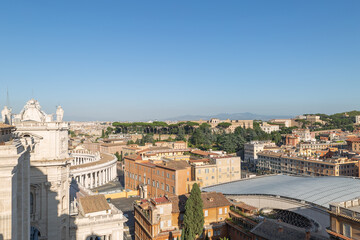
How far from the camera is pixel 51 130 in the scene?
67.4ft

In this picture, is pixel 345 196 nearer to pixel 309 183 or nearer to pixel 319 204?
pixel 319 204

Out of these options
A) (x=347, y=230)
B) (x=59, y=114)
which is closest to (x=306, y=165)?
(x=347, y=230)

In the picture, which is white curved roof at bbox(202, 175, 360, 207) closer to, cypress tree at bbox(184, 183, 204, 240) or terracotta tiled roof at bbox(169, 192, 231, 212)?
terracotta tiled roof at bbox(169, 192, 231, 212)

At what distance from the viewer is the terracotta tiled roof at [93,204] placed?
24609mm

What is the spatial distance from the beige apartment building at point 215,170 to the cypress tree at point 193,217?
22079 mm

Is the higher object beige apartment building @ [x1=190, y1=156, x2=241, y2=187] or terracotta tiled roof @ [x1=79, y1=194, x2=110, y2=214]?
terracotta tiled roof @ [x1=79, y1=194, x2=110, y2=214]

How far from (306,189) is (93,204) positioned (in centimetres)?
2308

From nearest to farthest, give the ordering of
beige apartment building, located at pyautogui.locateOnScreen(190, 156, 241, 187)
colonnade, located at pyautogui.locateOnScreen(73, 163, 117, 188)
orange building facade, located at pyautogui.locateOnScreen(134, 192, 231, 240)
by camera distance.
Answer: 1. orange building facade, located at pyautogui.locateOnScreen(134, 192, 231, 240)
2. beige apartment building, located at pyautogui.locateOnScreen(190, 156, 241, 187)
3. colonnade, located at pyautogui.locateOnScreen(73, 163, 117, 188)

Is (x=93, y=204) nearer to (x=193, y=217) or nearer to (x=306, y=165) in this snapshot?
(x=193, y=217)

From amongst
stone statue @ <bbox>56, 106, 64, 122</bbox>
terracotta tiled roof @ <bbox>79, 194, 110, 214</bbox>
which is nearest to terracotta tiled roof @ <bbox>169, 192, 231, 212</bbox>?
terracotta tiled roof @ <bbox>79, 194, 110, 214</bbox>

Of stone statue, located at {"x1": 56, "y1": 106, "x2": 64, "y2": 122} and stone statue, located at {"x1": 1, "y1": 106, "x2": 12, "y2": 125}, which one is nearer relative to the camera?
stone statue, located at {"x1": 1, "y1": 106, "x2": 12, "y2": 125}

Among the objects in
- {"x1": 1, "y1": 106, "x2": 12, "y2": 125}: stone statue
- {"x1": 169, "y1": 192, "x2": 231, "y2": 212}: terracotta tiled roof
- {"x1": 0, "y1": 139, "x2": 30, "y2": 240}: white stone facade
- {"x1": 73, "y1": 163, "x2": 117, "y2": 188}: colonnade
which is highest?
{"x1": 1, "y1": 106, "x2": 12, "y2": 125}: stone statue

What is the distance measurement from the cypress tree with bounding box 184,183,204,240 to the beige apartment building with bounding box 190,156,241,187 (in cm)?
2208

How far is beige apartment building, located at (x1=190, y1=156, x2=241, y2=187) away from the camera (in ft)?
158
